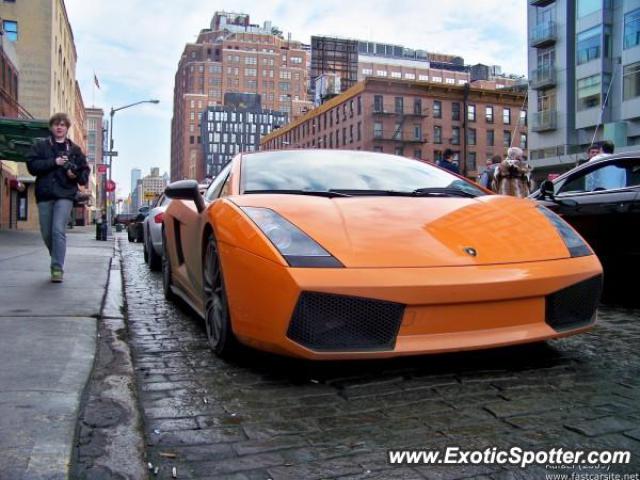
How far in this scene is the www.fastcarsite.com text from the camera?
197 cm

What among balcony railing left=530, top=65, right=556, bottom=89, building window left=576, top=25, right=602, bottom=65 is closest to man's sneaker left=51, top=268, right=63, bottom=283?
building window left=576, top=25, right=602, bottom=65

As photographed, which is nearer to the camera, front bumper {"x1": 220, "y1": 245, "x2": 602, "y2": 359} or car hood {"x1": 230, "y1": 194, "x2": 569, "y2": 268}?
front bumper {"x1": 220, "y1": 245, "x2": 602, "y2": 359}

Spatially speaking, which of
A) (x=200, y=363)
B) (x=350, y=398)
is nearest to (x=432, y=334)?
(x=350, y=398)

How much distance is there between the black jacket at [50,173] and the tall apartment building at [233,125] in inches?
5367

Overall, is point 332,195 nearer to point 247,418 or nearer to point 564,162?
point 247,418

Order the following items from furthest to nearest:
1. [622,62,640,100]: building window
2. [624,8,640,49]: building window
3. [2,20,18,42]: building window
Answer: [2,20,18,42]: building window < [622,62,640,100]: building window < [624,8,640,49]: building window

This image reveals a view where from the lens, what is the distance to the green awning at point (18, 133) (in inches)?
794

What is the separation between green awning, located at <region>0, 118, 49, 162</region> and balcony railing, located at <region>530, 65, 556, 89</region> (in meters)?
Answer: 29.0

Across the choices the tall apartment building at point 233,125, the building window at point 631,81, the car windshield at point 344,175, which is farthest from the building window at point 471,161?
the tall apartment building at point 233,125

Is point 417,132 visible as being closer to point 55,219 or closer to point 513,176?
point 513,176

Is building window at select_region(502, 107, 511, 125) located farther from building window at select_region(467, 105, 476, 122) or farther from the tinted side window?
the tinted side window

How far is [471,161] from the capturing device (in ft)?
218

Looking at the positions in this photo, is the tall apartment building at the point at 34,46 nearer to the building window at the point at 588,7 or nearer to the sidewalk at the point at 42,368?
the building window at the point at 588,7

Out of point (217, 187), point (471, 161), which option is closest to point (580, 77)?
point (471, 161)
